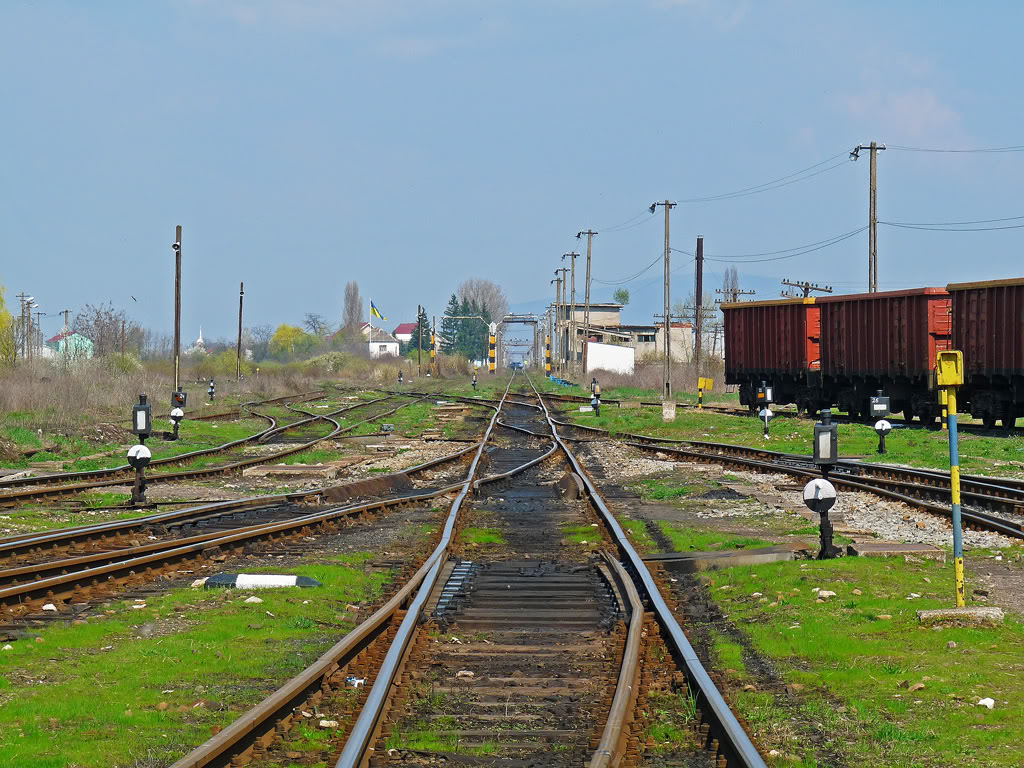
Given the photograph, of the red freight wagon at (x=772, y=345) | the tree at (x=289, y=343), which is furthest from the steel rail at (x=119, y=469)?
the tree at (x=289, y=343)

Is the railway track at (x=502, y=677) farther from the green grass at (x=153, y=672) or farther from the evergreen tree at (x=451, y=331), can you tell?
the evergreen tree at (x=451, y=331)

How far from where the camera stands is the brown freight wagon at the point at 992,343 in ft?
93.7

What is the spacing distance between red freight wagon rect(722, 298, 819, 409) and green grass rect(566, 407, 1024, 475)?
148 centimetres

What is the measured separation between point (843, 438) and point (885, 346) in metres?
5.94

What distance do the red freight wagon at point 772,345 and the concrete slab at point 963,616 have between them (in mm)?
31164

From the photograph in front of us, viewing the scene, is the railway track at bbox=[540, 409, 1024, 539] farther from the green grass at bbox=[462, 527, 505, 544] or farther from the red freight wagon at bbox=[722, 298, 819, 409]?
the red freight wagon at bbox=[722, 298, 819, 409]

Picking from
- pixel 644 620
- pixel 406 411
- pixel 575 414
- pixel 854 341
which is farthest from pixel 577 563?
pixel 406 411

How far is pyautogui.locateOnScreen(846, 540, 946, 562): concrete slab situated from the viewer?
38.0ft

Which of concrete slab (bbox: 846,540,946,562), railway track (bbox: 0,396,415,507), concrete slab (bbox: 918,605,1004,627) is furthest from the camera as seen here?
railway track (bbox: 0,396,415,507)

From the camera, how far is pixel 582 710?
6.44 m

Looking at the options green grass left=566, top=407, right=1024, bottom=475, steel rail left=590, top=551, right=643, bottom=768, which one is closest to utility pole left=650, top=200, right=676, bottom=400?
green grass left=566, top=407, right=1024, bottom=475

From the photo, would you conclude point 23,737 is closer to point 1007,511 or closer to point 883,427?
point 1007,511

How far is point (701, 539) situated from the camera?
1338 centimetres

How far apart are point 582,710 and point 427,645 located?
183 cm
